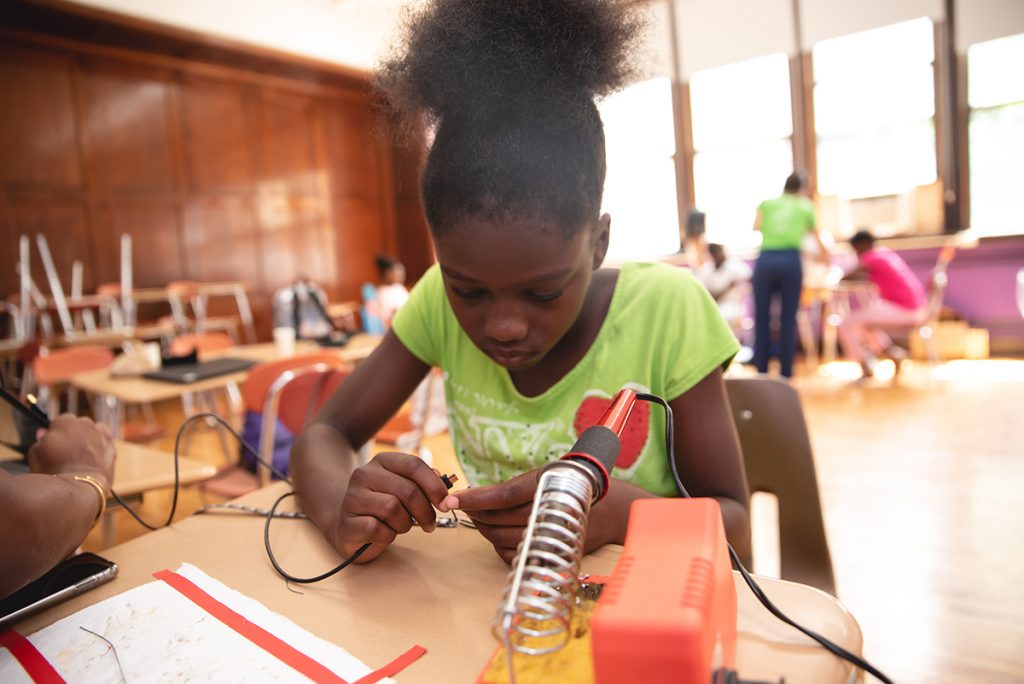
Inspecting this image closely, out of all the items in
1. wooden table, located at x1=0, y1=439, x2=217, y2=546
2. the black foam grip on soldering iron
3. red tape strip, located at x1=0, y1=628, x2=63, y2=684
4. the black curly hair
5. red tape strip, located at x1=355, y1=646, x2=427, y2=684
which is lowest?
wooden table, located at x1=0, y1=439, x2=217, y2=546

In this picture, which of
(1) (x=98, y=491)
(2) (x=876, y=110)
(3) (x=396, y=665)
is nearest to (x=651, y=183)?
(2) (x=876, y=110)

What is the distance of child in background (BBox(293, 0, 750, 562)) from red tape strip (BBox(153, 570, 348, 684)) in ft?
0.43

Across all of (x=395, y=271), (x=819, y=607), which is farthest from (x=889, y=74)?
(x=819, y=607)

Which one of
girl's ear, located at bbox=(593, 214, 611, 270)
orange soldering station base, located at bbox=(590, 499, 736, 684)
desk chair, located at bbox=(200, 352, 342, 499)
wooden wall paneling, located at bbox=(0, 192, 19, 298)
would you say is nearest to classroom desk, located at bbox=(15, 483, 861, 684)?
orange soldering station base, located at bbox=(590, 499, 736, 684)

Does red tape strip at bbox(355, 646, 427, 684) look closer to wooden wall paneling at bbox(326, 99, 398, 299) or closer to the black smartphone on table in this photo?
the black smartphone on table

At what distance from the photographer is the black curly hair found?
70 cm

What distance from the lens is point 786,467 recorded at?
1.12 metres

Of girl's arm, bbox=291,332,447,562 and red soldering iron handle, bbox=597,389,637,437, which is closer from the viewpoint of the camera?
red soldering iron handle, bbox=597,389,637,437

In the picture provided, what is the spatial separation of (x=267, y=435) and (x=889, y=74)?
6045 mm

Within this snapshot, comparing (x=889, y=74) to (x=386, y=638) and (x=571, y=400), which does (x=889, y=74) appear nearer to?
(x=571, y=400)

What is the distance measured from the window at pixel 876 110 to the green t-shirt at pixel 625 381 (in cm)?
578

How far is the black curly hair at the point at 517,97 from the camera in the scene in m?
0.70

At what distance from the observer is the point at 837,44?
19.0ft

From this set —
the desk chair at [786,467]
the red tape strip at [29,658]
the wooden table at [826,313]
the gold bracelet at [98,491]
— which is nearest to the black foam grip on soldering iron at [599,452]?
the red tape strip at [29,658]
